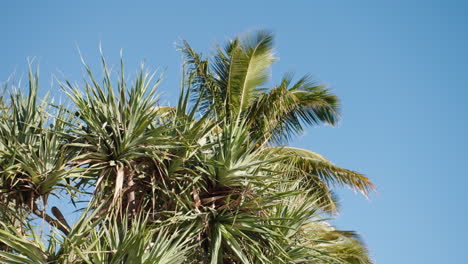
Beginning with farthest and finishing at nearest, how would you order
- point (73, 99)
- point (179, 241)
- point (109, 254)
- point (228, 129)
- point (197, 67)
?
point (197, 67)
point (228, 129)
point (73, 99)
point (179, 241)
point (109, 254)

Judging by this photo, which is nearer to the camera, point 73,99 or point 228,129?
point 73,99

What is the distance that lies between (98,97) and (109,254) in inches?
86.0

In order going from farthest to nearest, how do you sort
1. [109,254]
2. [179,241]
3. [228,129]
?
[228,129] → [179,241] → [109,254]

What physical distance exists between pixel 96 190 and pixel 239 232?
1.87m

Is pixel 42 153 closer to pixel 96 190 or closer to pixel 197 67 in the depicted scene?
pixel 96 190

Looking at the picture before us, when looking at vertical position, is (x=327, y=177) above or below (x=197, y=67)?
below

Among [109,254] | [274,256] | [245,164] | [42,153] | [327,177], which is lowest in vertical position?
[109,254]

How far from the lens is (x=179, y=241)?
722cm

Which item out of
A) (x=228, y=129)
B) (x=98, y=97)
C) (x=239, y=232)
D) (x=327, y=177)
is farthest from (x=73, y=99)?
(x=327, y=177)

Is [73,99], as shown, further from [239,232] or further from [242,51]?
[242,51]

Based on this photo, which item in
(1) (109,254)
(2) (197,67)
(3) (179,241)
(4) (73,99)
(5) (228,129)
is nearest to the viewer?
(1) (109,254)

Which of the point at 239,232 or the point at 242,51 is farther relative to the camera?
the point at 242,51

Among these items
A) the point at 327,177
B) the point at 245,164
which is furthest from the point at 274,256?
the point at 327,177

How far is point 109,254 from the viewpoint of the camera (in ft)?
22.2
